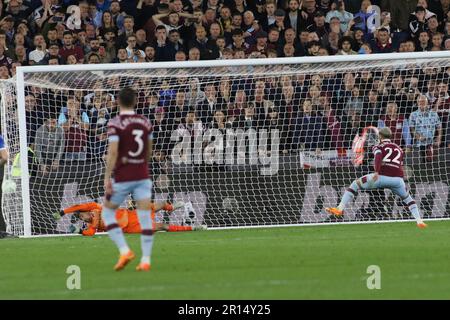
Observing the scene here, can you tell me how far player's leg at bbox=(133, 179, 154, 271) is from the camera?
12523 millimetres

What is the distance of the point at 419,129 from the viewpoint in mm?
21391

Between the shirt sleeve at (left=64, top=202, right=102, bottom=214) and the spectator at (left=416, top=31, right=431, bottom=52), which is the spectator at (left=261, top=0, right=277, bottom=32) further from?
the shirt sleeve at (left=64, top=202, right=102, bottom=214)

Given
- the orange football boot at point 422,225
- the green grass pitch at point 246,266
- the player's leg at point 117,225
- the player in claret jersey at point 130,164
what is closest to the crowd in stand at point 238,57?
the orange football boot at point 422,225

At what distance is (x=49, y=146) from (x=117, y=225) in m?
8.10

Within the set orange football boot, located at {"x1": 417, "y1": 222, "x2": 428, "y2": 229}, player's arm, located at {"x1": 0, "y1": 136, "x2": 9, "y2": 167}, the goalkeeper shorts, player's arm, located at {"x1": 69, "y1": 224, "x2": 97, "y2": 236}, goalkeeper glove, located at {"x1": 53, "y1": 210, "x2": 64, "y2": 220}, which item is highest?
player's arm, located at {"x1": 0, "y1": 136, "x2": 9, "y2": 167}

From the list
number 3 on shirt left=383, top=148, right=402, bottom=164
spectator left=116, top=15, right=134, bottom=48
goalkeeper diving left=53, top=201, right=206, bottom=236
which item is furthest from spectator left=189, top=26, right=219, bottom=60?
number 3 on shirt left=383, top=148, right=402, bottom=164

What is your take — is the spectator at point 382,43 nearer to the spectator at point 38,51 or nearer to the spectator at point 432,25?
the spectator at point 432,25

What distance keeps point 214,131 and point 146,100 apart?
1.43 meters

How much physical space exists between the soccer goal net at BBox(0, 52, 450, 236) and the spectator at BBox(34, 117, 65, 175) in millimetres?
22

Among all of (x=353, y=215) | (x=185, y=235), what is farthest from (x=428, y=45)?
(x=185, y=235)

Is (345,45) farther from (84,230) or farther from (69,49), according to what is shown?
(84,230)

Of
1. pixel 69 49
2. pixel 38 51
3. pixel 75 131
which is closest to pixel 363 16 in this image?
pixel 69 49

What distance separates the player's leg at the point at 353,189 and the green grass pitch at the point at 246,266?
1125mm

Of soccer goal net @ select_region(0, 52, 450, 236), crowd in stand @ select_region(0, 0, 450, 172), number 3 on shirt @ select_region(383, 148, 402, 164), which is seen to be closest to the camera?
number 3 on shirt @ select_region(383, 148, 402, 164)
